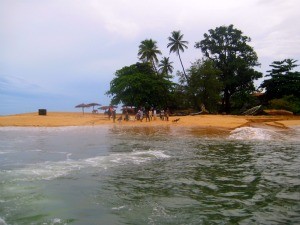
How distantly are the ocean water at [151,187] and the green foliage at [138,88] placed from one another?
30.1 m

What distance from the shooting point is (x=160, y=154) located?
42.2 feet

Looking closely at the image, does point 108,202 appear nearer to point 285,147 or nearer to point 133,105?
point 285,147

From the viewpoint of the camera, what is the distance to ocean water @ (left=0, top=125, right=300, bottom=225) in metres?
5.72

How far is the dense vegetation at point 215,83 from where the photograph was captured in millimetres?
43812

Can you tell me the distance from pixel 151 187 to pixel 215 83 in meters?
37.4

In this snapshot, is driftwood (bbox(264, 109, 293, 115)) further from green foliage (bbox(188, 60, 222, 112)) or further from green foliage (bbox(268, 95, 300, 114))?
green foliage (bbox(188, 60, 222, 112))

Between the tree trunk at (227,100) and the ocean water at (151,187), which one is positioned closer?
the ocean water at (151,187)

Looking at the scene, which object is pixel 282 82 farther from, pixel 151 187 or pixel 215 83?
pixel 151 187

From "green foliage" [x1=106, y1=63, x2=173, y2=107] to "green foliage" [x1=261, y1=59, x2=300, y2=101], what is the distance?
14039 millimetres

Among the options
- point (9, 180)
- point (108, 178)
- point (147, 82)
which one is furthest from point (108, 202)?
point (147, 82)

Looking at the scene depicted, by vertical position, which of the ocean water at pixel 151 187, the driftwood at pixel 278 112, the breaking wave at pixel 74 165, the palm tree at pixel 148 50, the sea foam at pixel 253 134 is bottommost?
the ocean water at pixel 151 187

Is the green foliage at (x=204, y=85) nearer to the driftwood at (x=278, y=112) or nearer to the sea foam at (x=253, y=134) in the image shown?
the driftwood at (x=278, y=112)

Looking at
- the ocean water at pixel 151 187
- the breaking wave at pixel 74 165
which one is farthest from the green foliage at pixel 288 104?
the breaking wave at pixel 74 165

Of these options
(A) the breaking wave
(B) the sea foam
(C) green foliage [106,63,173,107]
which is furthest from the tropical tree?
(A) the breaking wave
